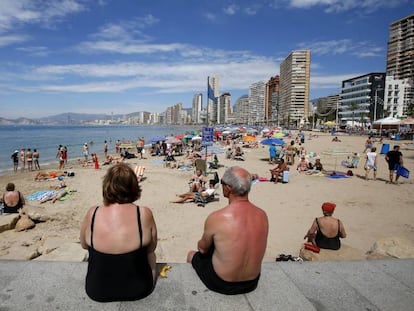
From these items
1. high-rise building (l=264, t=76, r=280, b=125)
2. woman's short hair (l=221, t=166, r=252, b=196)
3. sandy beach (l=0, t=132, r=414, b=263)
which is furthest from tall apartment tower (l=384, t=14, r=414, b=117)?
woman's short hair (l=221, t=166, r=252, b=196)

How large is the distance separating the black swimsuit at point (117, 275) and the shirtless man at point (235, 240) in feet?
1.73

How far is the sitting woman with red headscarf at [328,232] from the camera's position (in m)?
4.55

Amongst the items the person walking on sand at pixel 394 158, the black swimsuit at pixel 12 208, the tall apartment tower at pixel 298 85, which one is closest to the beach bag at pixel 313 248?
the black swimsuit at pixel 12 208

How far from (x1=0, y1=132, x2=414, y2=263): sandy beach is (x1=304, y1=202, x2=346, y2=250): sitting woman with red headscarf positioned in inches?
9.0

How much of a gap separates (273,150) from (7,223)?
14146 mm

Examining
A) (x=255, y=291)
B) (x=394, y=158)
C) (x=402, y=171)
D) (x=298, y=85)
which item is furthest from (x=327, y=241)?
(x=298, y=85)

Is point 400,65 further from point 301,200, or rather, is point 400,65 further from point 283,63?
point 301,200

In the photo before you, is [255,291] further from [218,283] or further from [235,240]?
[235,240]

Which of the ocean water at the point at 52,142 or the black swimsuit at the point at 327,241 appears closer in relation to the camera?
the black swimsuit at the point at 327,241

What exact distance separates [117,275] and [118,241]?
10.2 inches

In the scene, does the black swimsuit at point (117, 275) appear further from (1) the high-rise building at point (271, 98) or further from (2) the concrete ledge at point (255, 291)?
(1) the high-rise building at point (271, 98)

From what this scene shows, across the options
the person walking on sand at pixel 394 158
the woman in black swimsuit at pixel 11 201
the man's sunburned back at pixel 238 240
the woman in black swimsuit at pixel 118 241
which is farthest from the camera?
the person walking on sand at pixel 394 158

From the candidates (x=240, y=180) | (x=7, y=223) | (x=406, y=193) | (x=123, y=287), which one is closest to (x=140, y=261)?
(x=123, y=287)

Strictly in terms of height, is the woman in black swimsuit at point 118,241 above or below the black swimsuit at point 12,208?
above
